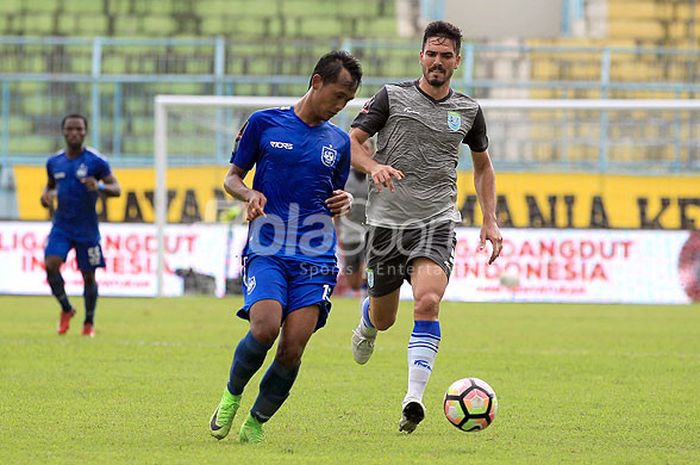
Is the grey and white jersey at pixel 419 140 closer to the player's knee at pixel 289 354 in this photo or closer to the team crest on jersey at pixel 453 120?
the team crest on jersey at pixel 453 120

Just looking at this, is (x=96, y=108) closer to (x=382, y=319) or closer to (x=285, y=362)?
(x=382, y=319)

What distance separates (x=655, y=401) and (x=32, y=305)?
12.2m

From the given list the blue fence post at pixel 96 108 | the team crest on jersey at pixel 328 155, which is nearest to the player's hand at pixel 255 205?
the team crest on jersey at pixel 328 155

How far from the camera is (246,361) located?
23.0 ft

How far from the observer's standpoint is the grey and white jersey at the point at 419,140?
27.9ft

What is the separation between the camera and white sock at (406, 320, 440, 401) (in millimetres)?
7641

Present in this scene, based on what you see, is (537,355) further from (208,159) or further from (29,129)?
(29,129)

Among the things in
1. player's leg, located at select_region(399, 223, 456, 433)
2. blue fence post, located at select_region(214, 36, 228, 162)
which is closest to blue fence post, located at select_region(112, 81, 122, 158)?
blue fence post, located at select_region(214, 36, 228, 162)

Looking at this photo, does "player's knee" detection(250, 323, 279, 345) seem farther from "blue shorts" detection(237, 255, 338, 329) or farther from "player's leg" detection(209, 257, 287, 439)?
"blue shorts" detection(237, 255, 338, 329)

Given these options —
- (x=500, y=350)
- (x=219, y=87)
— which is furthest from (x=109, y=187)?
(x=219, y=87)

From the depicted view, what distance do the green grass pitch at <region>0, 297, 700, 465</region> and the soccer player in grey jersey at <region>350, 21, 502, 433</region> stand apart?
3.34 ft

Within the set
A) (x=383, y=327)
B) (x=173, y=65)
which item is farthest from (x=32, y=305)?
(x=383, y=327)

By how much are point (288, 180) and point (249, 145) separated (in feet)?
0.91

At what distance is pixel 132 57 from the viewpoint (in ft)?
90.0
